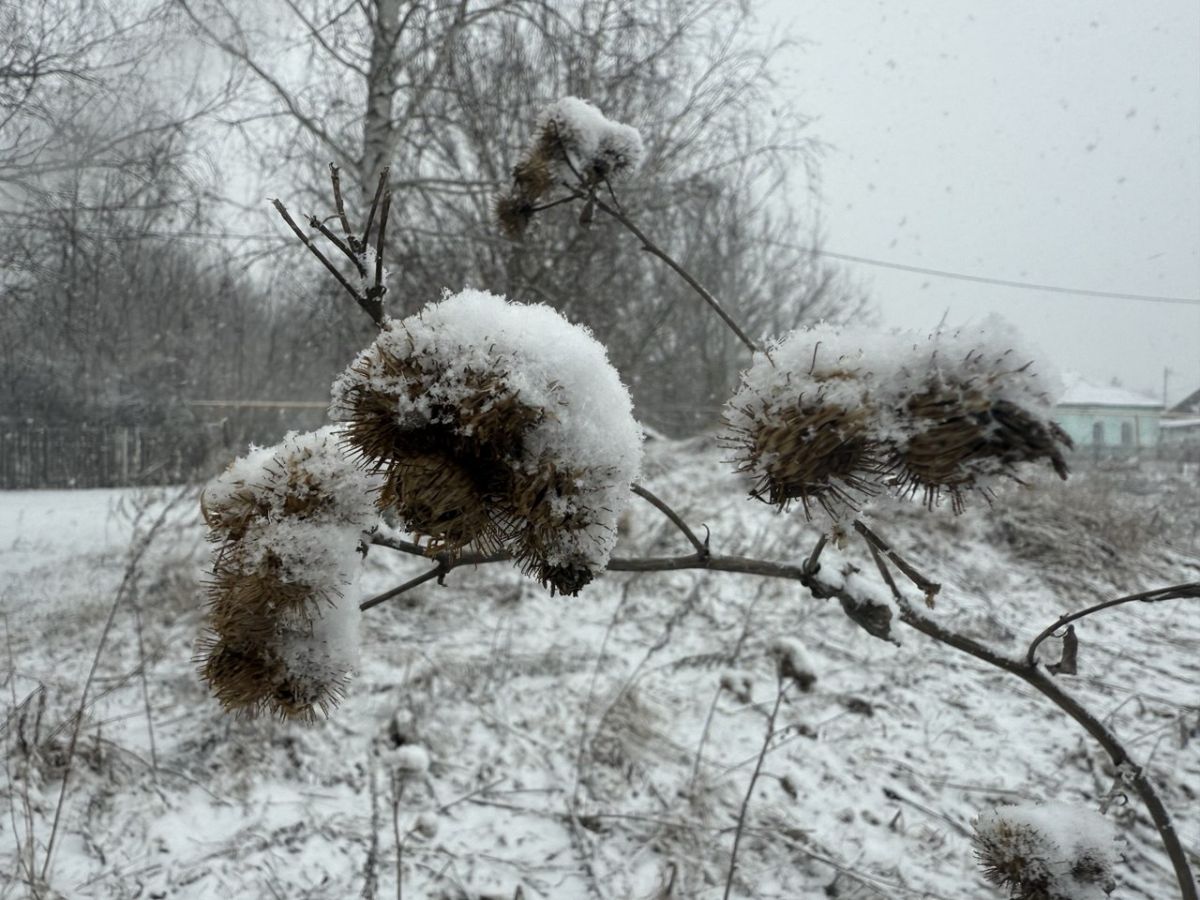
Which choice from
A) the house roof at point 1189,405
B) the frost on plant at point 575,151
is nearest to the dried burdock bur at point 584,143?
the frost on plant at point 575,151

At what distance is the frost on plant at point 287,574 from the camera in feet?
2.18

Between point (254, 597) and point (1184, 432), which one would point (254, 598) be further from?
point (1184, 432)

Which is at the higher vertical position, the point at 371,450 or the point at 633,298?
the point at 633,298

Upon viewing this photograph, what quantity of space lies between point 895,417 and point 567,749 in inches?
109

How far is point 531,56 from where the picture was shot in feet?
19.0

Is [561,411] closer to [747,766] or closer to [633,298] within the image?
[747,766]

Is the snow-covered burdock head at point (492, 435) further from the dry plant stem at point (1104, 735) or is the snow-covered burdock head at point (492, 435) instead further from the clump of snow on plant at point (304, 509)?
the dry plant stem at point (1104, 735)

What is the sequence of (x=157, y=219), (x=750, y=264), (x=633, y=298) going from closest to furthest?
1. (x=157, y=219)
2. (x=633, y=298)
3. (x=750, y=264)

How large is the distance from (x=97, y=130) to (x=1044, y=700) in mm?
6133

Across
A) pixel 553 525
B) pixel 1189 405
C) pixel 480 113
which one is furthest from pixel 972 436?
pixel 1189 405

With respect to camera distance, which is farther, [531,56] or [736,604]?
[531,56]

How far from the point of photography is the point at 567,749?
2879 millimetres

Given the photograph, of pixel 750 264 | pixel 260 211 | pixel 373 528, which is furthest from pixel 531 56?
pixel 750 264

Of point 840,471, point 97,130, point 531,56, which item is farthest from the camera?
point 531,56
